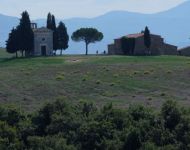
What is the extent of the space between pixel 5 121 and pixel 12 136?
245 centimetres

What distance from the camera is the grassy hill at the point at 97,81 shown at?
48.3 metres

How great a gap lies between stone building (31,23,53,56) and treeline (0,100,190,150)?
52.8 metres

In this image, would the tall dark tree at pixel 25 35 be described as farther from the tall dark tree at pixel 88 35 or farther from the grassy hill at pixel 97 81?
the tall dark tree at pixel 88 35

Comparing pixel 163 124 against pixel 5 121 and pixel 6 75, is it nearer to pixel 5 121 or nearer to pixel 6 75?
pixel 5 121

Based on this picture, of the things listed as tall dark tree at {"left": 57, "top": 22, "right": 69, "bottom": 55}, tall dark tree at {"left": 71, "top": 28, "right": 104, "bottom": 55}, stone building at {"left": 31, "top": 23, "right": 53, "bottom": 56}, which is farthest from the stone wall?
tall dark tree at {"left": 71, "top": 28, "right": 104, "bottom": 55}

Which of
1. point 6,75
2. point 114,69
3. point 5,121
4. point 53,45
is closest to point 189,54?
point 53,45

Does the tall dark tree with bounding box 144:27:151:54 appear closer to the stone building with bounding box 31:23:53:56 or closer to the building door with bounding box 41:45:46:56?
the stone building with bounding box 31:23:53:56

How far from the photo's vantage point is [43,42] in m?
89.8

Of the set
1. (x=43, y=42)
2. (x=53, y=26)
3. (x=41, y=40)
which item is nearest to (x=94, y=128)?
(x=43, y=42)

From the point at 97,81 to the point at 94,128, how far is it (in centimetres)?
2252

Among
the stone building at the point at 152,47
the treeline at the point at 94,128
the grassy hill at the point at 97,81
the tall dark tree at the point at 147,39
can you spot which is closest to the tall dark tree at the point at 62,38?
the stone building at the point at 152,47

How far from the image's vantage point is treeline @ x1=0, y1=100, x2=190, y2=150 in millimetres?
32188

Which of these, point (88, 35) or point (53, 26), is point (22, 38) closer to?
point (53, 26)

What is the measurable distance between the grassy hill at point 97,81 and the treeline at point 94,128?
704 cm
